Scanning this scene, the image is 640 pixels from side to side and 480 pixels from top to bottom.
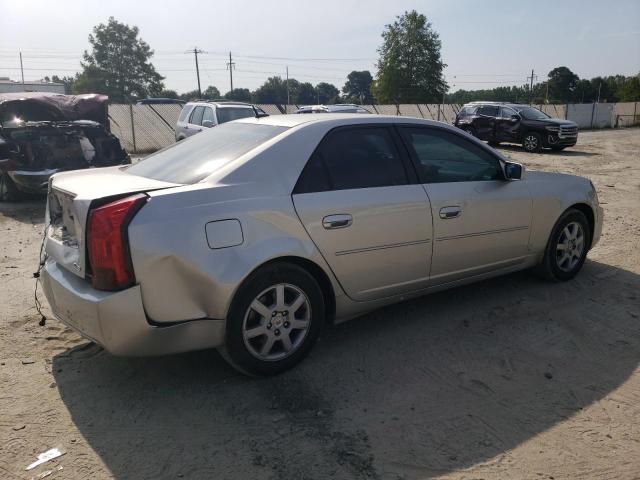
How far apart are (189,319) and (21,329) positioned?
6.38ft

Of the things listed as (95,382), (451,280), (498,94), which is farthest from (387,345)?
(498,94)

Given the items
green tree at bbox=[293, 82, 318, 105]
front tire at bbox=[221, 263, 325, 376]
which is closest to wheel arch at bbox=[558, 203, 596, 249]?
front tire at bbox=[221, 263, 325, 376]

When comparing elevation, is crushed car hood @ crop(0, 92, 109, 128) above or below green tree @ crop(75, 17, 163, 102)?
below

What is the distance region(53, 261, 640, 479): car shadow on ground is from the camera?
2.70m

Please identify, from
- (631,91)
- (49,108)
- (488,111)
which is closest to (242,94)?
(631,91)

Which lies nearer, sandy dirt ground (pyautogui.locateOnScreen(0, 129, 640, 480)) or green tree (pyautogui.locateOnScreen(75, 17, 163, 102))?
sandy dirt ground (pyautogui.locateOnScreen(0, 129, 640, 480))

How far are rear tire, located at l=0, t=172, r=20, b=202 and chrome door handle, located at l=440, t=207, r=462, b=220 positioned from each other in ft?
27.9

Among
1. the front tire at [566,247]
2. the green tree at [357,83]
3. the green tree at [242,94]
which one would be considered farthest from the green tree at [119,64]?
the front tire at [566,247]

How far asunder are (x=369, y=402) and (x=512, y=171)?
7.88ft

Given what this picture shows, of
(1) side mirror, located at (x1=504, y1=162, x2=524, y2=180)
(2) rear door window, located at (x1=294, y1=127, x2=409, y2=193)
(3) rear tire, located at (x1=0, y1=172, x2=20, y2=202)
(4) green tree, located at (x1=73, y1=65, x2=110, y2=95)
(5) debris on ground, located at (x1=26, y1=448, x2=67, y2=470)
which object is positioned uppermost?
(4) green tree, located at (x1=73, y1=65, x2=110, y2=95)

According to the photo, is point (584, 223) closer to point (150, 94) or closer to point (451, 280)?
point (451, 280)

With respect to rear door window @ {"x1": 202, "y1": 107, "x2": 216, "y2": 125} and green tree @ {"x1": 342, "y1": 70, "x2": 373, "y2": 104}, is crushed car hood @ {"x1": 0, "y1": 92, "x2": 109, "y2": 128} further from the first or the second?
green tree @ {"x1": 342, "y1": 70, "x2": 373, "y2": 104}

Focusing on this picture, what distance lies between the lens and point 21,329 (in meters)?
4.19

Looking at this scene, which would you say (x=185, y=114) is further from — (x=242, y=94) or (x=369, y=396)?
(x=242, y=94)
